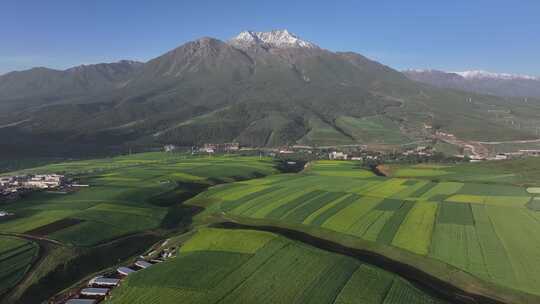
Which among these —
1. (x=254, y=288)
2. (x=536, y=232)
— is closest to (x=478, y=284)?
(x=536, y=232)

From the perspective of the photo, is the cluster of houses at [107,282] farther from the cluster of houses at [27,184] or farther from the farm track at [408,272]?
the cluster of houses at [27,184]

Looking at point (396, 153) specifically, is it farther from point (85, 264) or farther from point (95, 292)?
point (95, 292)

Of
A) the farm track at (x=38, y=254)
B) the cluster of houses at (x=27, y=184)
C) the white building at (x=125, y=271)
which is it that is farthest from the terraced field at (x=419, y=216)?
the cluster of houses at (x=27, y=184)

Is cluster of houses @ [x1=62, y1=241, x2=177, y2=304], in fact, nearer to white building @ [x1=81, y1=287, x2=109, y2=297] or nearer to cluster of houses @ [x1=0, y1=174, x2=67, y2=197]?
white building @ [x1=81, y1=287, x2=109, y2=297]

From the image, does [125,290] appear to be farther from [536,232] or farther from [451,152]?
[451,152]

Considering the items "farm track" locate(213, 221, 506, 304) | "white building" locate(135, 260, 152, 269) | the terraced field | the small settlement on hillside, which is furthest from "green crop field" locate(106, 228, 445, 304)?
the small settlement on hillside

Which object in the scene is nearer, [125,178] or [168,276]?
[168,276]
